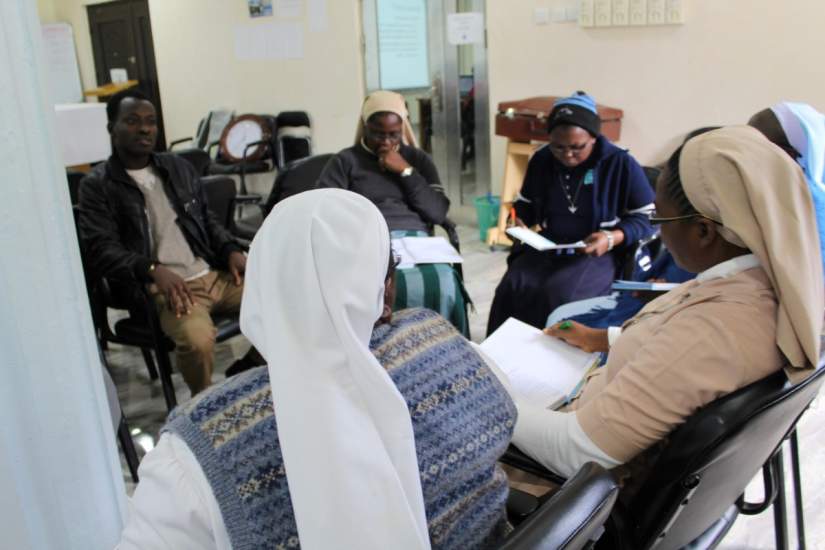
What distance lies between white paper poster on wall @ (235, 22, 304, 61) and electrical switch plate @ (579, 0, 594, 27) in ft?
8.92

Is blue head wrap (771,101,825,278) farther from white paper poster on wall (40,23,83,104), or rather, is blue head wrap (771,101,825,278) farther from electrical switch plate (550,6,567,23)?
white paper poster on wall (40,23,83,104)

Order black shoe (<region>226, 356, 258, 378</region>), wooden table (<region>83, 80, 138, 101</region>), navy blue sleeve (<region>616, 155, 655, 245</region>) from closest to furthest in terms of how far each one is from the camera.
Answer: navy blue sleeve (<region>616, 155, 655, 245</region>) < black shoe (<region>226, 356, 258, 378</region>) < wooden table (<region>83, 80, 138, 101</region>)

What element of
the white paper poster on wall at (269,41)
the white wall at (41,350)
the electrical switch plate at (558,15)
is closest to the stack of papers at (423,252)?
the white wall at (41,350)

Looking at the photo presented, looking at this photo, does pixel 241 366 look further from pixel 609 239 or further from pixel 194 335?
pixel 609 239

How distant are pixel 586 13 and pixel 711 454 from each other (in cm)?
385

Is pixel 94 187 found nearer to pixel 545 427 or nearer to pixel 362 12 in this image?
pixel 545 427

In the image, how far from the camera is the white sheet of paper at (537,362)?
165 cm

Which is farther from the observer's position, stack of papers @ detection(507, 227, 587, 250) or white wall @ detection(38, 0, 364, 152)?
white wall @ detection(38, 0, 364, 152)

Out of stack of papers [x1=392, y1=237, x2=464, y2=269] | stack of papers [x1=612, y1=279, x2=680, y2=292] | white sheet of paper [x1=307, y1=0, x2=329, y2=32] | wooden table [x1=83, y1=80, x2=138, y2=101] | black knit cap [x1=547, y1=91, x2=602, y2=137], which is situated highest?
white sheet of paper [x1=307, y1=0, x2=329, y2=32]

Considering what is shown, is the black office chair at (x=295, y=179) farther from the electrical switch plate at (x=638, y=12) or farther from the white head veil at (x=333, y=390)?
the white head veil at (x=333, y=390)

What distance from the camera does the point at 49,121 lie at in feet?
4.14

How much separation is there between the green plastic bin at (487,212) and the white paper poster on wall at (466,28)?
1156 millimetres

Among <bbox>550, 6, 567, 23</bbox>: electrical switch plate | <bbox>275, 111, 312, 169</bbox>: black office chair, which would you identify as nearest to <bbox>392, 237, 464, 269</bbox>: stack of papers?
<bbox>550, 6, 567, 23</bbox>: electrical switch plate

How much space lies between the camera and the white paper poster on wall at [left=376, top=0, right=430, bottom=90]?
5.56 m
